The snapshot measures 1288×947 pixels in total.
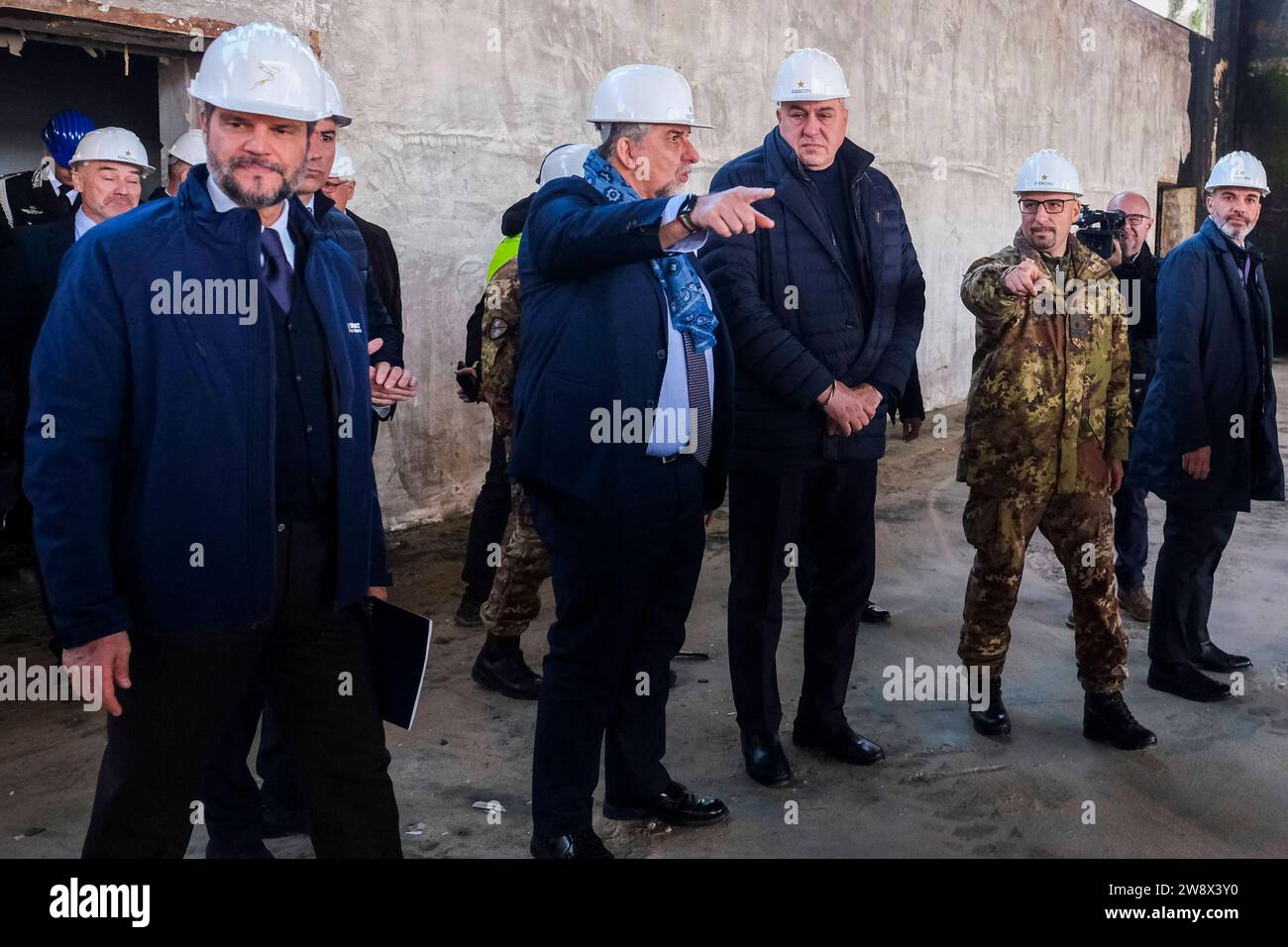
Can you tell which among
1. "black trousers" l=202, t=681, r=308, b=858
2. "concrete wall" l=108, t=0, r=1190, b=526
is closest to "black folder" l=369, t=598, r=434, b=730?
"black trousers" l=202, t=681, r=308, b=858

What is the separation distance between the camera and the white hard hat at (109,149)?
4590 millimetres

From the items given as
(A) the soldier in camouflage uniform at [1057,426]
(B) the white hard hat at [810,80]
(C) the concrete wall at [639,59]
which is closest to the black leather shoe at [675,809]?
(A) the soldier in camouflage uniform at [1057,426]

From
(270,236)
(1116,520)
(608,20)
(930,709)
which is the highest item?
(608,20)

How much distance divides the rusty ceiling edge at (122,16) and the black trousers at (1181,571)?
14.8 ft

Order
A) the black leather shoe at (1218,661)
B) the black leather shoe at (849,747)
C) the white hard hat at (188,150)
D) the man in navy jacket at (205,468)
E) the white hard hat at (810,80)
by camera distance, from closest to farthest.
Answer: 1. the man in navy jacket at (205,468)
2. the white hard hat at (810,80)
3. the black leather shoe at (849,747)
4. the black leather shoe at (1218,661)
5. the white hard hat at (188,150)

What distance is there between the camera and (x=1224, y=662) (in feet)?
15.6

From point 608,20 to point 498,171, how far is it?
1.43 meters

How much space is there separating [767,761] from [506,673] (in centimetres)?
115

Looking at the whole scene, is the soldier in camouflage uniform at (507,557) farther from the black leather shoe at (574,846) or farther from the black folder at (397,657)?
the black folder at (397,657)

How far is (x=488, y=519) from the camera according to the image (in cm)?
513

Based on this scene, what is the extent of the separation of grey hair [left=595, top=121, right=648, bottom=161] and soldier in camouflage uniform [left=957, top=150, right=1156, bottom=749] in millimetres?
1425

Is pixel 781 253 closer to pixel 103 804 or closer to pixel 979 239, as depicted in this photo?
pixel 103 804

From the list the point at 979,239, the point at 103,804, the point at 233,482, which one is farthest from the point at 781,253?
the point at 979,239
